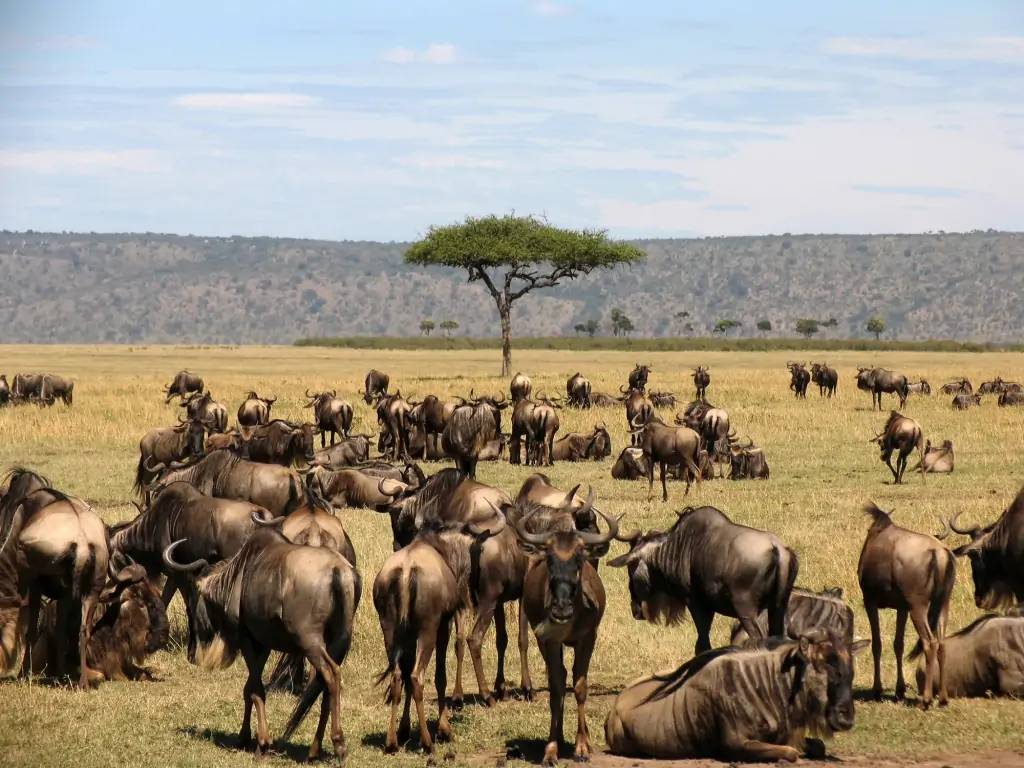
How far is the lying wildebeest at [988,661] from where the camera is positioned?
36.1 feet

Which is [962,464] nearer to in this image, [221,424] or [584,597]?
[221,424]

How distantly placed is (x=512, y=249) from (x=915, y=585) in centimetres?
5548

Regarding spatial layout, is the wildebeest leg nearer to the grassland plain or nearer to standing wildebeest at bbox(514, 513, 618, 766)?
the grassland plain

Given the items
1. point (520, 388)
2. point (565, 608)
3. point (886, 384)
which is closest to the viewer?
point (565, 608)

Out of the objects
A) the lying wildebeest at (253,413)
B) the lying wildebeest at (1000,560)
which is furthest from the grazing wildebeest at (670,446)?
the lying wildebeest at (253,413)

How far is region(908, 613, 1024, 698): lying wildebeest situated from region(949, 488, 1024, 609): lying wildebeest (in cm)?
148

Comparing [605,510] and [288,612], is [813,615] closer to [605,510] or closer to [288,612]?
[288,612]

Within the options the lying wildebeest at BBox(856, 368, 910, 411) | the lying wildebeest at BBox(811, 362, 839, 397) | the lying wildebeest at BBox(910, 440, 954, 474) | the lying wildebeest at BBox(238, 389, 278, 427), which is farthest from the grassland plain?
the lying wildebeest at BBox(238, 389, 278, 427)

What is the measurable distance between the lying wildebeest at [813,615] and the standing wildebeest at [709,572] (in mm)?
418

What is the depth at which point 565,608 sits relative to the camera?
29.8 ft

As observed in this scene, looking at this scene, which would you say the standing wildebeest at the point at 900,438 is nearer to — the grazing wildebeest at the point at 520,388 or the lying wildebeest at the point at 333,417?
the lying wildebeest at the point at 333,417

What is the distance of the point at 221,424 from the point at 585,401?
11237 mm

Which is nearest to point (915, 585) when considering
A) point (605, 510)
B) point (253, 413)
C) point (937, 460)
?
point (605, 510)

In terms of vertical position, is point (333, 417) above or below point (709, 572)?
below
